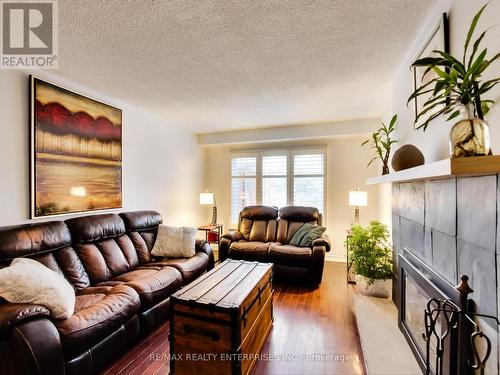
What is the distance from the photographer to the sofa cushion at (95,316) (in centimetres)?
157

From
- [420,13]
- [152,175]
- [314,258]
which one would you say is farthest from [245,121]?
[420,13]

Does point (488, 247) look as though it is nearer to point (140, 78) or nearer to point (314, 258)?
point (314, 258)

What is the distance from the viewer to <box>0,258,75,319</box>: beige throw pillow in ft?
5.04

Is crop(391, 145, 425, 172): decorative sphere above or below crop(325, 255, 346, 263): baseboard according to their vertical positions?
above

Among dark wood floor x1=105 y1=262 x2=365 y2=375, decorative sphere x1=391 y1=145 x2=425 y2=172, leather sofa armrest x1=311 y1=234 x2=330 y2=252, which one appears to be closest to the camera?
decorative sphere x1=391 y1=145 x2=425 y2=172

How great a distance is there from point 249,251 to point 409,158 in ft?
8.44

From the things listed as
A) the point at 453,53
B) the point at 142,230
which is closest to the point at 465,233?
the point at 453,53

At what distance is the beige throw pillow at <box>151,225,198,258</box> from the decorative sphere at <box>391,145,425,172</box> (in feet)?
8.41

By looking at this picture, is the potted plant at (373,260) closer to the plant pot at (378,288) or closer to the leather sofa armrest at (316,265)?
the plant pot at (378,288)

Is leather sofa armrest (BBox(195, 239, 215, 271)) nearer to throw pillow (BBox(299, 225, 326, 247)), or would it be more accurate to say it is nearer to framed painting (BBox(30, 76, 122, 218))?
framed painting (BBox(30, 76, 122, 218))

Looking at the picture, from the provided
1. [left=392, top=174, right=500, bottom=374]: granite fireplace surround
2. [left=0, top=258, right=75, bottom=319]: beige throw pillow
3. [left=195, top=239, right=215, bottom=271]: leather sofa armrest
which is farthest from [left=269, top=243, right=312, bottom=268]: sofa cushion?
[left=0, top=258, right=75, bottom=319]: beige throw pillow

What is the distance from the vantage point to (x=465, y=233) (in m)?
1.18

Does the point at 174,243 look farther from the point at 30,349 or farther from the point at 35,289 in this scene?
the point at 30,349

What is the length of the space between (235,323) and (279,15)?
7.00 feet
